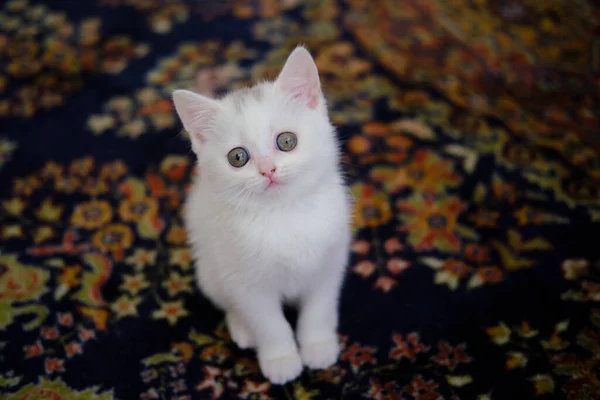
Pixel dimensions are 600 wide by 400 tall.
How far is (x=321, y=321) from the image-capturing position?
110 cm

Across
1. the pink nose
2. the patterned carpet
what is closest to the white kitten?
the pink nose

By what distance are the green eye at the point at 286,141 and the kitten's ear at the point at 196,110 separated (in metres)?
0.12

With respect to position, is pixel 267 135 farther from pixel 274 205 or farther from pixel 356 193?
pixel 356 193

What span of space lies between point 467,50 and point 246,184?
120cm

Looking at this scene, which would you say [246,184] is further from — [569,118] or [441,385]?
[569,118]

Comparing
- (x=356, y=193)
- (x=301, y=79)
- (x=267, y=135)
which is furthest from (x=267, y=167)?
(x=356, y=193)

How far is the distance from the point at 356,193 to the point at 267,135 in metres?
0.60

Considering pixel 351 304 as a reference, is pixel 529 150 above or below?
above

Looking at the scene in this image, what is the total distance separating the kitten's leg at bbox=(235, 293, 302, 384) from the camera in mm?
1010

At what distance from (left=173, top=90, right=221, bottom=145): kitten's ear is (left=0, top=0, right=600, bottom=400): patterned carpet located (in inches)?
17.7

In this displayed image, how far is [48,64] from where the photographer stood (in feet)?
6.15

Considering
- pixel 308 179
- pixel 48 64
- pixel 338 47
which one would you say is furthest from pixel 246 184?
pixel 48 64

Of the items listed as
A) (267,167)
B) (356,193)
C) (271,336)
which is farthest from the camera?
(356,193)

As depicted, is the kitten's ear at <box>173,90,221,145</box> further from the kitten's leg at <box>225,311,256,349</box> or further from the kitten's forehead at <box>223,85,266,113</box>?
the kitten's leg at <box>225,311,256,349</box>
